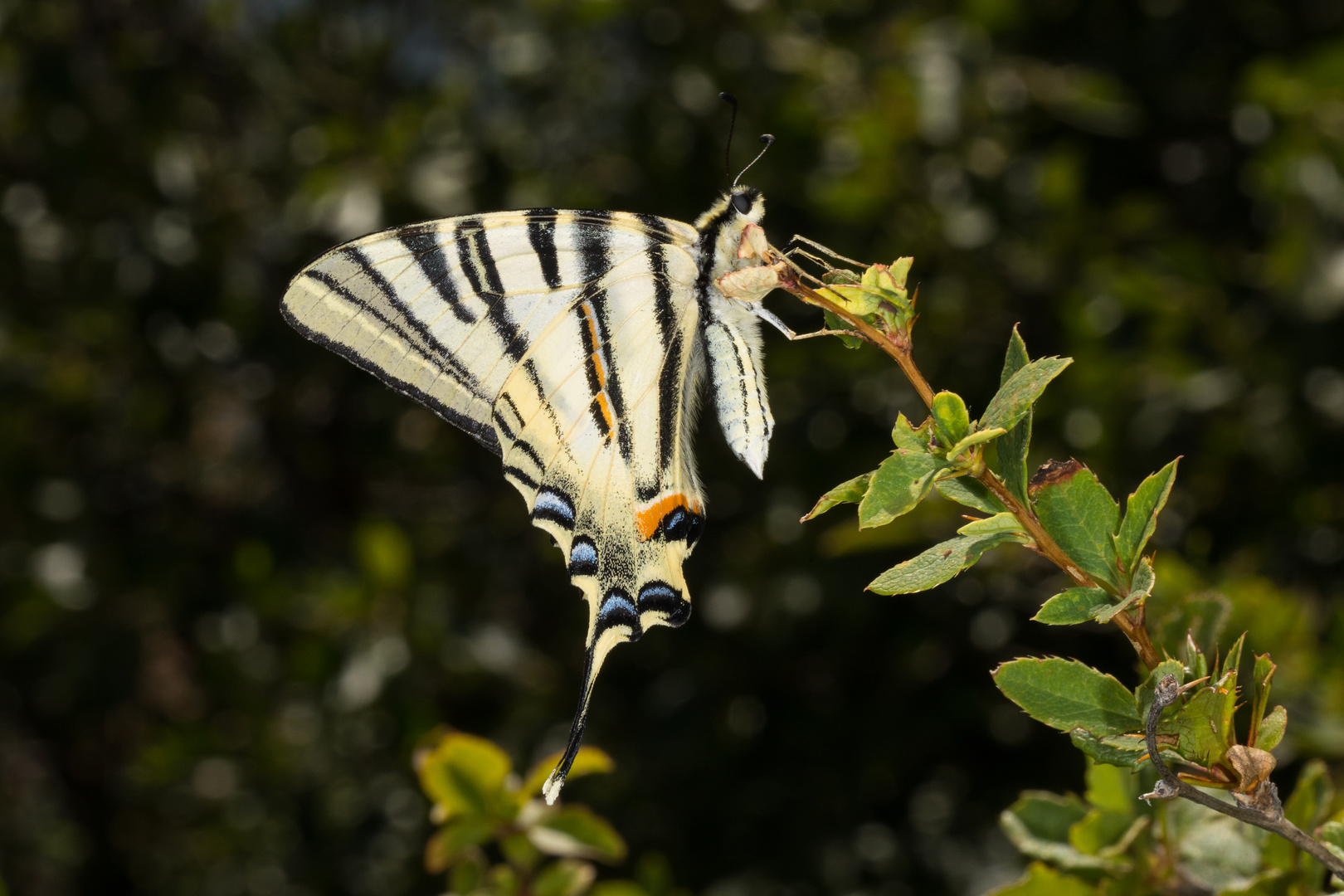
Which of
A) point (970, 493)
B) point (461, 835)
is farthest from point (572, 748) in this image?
point (970, 493)

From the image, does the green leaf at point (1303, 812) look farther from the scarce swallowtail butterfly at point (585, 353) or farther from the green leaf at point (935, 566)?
the scarce swallowtail butterfly at point (585, 353)

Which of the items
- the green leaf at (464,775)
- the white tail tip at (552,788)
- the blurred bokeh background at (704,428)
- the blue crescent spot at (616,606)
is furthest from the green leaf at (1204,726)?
the blurred bokeh background at (704,428)

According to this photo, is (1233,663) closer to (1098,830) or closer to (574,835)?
(1098,830)

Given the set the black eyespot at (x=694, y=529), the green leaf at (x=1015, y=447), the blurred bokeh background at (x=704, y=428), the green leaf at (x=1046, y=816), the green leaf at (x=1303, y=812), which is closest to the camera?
the green leaf at (x=1015, y=447)

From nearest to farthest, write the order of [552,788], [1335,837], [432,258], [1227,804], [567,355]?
1. [1227,804]
2. [1335,837]
3. [552,788]
4. [432,258]
5. [567,355]

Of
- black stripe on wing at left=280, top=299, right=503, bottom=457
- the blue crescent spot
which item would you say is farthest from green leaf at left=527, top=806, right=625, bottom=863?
black stripe on wing at left=280, top=299, right=503, bottom=457

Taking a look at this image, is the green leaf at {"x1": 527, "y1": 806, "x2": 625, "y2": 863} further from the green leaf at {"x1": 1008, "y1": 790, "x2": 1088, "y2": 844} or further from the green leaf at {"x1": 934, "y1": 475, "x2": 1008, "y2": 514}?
the green leaf at {"x1": 934, "y1": 475, "x2": 1008, "y2": 514}

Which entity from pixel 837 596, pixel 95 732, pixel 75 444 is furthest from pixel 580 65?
pixel 95 732
